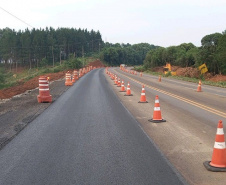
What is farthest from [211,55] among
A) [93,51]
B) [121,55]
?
[93,51]

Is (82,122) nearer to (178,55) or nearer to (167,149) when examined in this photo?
(167,149)

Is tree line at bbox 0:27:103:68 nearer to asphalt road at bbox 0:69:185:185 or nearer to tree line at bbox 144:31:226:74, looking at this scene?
tree line at bbox 144:31:226:74

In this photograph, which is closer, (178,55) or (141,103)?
(141,103)

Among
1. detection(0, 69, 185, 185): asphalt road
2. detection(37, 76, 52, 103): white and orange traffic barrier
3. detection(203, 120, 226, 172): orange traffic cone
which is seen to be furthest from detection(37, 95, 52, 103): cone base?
detection(203, 120, 226, 172): orange traffic cone

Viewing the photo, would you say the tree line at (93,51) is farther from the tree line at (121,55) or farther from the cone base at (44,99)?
the cone base at (44,99)

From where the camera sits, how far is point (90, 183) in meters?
4.64

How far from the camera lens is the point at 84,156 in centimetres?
609

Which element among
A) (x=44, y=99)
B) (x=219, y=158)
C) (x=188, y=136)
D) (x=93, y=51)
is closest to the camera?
(x=219, y=158)

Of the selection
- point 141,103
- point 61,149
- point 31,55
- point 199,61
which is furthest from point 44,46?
point 61,149

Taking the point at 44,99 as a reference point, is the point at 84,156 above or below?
above

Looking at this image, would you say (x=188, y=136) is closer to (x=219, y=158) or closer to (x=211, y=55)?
(x=219, y=158)

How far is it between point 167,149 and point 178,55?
67151mm

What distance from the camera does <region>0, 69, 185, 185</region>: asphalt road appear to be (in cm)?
490

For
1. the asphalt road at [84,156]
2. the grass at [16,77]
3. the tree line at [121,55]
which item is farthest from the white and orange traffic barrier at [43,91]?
the tree line at [121,55]
